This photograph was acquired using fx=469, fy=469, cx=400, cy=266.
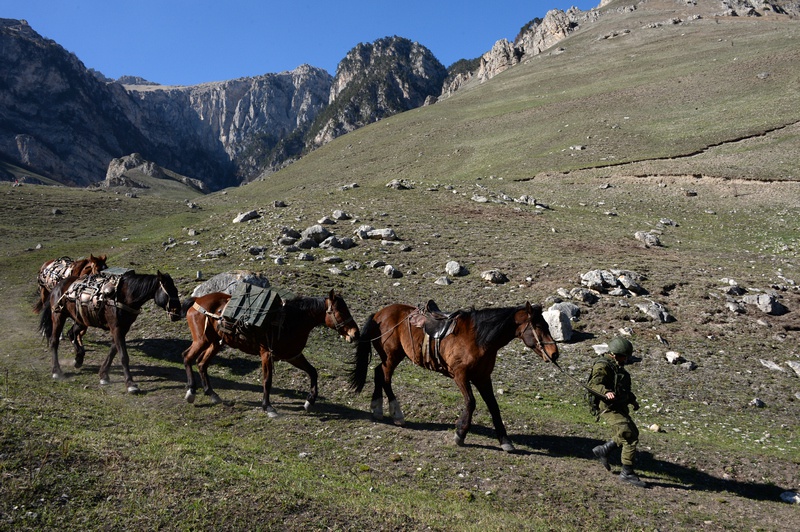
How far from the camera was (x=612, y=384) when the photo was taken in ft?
26.6

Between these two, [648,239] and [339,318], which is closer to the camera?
[339,318]

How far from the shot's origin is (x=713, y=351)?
551 inches

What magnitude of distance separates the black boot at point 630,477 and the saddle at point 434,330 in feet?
12.0

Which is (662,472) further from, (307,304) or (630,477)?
(307,304)

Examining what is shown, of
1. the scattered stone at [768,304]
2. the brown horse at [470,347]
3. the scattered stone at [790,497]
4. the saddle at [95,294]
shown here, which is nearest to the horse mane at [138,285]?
the saddle at [95,294]

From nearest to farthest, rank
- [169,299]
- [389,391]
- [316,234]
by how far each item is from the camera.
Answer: [389,391], [169,299], [316,234]

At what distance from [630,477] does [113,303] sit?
1235 centimetres

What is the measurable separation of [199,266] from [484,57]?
585 ft

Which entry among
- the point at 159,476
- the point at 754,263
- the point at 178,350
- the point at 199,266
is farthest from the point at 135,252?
the point at 754,263

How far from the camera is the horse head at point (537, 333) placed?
832cm

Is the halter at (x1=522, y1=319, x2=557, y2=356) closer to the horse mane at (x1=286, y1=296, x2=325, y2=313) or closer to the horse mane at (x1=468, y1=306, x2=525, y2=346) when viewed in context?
the horse mane at (x1=468, y1=306, x2=525, y2=346)

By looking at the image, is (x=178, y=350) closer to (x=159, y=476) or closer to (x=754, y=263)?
(x=159, y=476)

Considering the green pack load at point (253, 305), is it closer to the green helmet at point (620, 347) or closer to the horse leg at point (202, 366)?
the horse leg at point (202, 366)

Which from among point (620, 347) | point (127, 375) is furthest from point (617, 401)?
point (127, 375)
